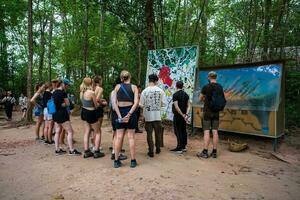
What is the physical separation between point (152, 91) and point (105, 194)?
277 cm

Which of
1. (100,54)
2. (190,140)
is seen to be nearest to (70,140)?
(190,140)

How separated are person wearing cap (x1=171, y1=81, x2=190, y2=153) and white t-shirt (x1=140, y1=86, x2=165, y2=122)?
1.95ft

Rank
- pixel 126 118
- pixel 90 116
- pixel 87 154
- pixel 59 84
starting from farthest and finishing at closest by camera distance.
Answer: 1. pixel 59 84
2. pixel 87 154
3. pixel 90 116
4. pixel 126 118

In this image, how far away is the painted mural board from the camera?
7402 millimetres

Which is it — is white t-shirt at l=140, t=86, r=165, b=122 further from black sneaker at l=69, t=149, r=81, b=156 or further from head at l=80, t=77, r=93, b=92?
black sneaker at l=69, t=149, r=81, b=156

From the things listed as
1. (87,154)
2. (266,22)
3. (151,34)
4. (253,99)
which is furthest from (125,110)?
(266,22)

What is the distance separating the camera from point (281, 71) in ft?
24.1

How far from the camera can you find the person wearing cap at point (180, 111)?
23.2ft

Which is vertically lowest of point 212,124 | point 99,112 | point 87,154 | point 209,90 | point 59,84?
point 87,154

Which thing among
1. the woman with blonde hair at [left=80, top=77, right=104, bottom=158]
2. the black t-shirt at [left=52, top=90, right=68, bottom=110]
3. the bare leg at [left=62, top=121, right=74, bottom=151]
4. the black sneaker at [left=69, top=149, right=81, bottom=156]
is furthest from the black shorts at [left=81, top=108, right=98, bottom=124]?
the black sneaker at [left=69, top=149, right=81, bottom=156]

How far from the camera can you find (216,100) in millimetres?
6602

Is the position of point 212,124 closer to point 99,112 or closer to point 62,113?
point 99,112

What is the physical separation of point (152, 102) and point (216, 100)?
146 centimetres

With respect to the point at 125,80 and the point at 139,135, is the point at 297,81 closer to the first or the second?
the point at 139,135
